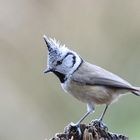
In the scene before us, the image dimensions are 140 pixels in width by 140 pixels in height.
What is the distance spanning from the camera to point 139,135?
605cm

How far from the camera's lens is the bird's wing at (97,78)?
195 inches

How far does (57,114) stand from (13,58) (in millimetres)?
889

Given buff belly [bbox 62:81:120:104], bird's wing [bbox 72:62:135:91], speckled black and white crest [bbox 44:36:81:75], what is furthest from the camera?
buff belly [bbox 62:81:120:104]

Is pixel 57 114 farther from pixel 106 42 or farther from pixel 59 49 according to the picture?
pixel 59 49

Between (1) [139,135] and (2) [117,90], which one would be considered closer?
(2) [117,90]

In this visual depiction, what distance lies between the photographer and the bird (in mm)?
4973

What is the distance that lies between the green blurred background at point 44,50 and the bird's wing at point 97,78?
2696mm

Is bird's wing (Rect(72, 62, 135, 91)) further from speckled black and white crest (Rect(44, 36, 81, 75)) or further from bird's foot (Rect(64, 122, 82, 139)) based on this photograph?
bird's foot (Rect(64, 122, 82, 139))

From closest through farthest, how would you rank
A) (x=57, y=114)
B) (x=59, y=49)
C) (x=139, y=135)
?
(x=59, y=49), (x=139, y=135), (x=57, y=114)

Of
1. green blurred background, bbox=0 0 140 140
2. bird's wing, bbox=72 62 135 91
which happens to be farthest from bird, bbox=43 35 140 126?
green blurred background, bbox=0 0 140 140

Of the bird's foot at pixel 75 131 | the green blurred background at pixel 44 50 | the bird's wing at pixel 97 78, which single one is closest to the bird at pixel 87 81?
the bird's wing at pixel 97 78

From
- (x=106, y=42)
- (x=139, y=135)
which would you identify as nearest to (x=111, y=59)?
(x=106, y=42)

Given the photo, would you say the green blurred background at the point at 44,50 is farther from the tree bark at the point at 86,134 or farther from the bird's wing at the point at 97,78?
the tree bark at the point at 86,134

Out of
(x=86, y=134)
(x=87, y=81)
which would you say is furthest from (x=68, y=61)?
(x=86, y=134)
